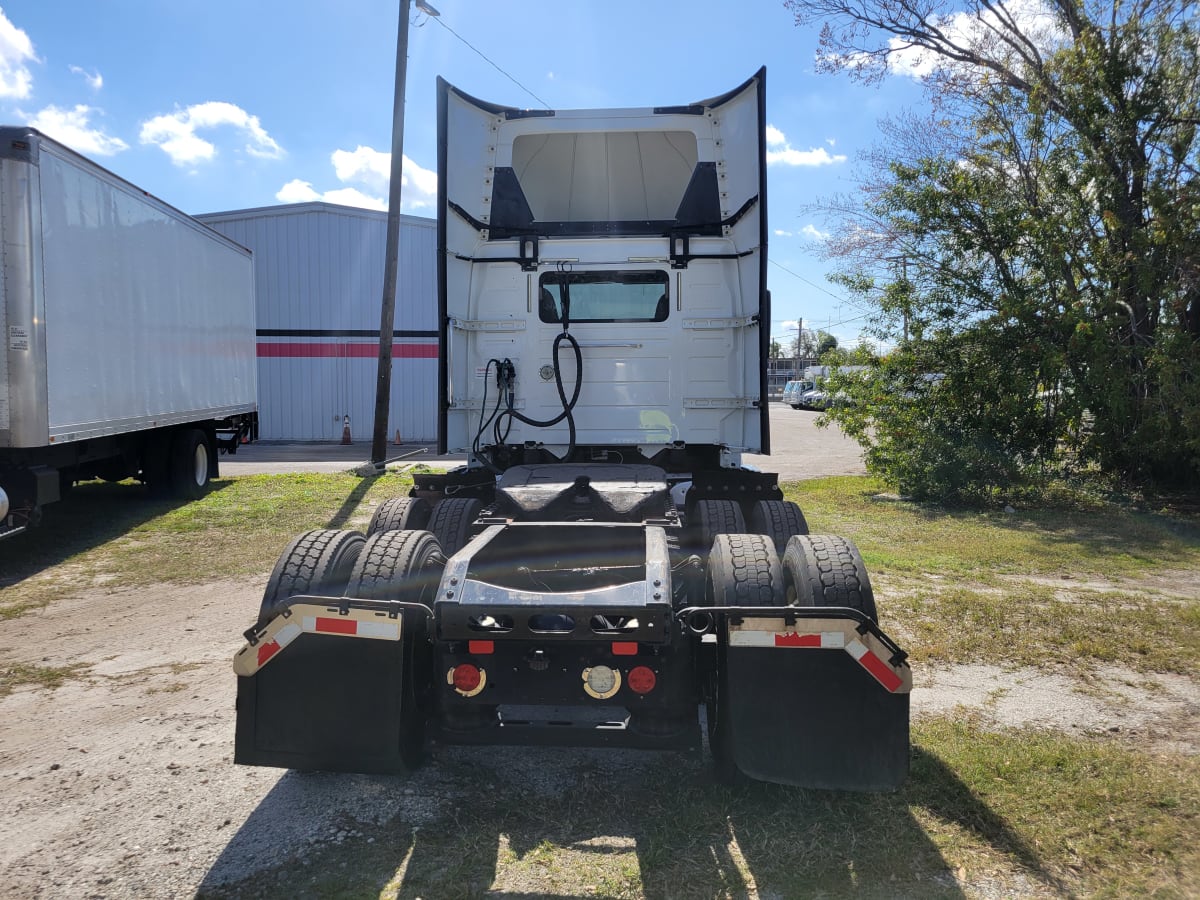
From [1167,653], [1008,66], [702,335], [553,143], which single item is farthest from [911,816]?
[1008,66]

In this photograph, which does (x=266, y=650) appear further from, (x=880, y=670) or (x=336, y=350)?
(x=336, y=350)

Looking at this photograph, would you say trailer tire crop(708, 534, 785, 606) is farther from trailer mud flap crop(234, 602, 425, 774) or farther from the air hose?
the air hose

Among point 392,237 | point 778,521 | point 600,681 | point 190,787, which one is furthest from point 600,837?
point 392,237

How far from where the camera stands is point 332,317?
22.3 metres

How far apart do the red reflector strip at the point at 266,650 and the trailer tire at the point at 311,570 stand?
10 centimetres

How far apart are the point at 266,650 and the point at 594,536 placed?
1456mm

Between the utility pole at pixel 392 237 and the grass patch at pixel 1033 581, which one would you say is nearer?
the grass patch at pixel 1033 581

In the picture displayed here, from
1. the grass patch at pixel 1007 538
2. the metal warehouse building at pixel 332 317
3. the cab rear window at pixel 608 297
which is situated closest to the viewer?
the cab rear window at pixel 608 297

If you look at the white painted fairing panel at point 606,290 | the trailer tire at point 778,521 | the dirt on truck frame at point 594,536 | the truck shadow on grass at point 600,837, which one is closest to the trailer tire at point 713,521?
the dirt on truck frame at point 594,536

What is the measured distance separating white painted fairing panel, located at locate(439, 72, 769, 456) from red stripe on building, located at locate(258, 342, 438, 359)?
16.8 m

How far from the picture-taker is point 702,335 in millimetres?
5906

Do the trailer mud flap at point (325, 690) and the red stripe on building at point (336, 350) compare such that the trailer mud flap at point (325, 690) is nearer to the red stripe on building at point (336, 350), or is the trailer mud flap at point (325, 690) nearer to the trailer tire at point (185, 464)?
the trailer tire at point (185, 464)

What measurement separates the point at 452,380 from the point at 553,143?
6.22 feet

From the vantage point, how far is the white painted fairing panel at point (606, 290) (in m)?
5.81
